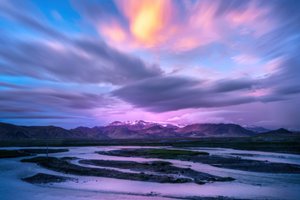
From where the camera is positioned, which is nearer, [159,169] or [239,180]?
[239,180]

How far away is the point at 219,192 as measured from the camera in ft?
81.6

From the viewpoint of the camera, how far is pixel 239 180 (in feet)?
103

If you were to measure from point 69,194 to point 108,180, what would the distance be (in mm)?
8140

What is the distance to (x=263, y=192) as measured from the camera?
2472 centimetres

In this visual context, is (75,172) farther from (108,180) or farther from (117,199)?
(117,199)

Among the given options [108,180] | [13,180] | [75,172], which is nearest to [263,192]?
[108,180]

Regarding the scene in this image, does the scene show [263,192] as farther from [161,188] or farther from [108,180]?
[108,180]

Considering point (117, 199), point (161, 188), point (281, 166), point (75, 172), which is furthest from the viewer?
point (281, 166)

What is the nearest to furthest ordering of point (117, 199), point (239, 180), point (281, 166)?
point (117, 199) < point (239, 180) < point (281, 166)

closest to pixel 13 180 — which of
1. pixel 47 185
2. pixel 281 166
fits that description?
pixel 47 185

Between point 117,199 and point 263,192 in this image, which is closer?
point 117,199

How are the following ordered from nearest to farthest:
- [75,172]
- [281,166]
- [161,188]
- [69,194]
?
1. [69,194]
2. [161,188]
3. [75,172]
4. [281,166]

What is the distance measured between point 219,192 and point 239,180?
795 cm

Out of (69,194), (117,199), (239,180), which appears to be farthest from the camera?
(239,180)
